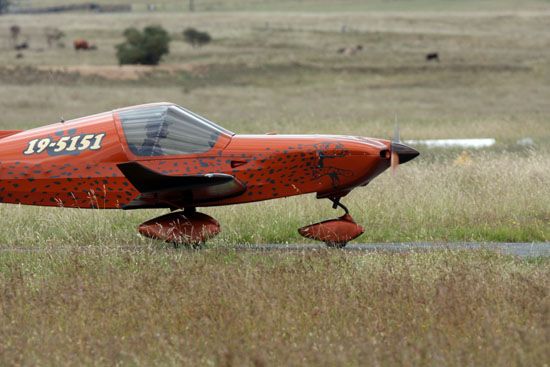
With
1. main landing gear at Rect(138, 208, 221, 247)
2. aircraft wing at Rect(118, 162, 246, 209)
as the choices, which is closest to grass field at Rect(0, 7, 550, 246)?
main landing gear at Rect(138, 208, 221, 247)

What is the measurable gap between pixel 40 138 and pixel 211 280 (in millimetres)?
3442

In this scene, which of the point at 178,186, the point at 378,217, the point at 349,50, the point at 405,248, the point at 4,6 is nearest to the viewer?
the point at 178,186

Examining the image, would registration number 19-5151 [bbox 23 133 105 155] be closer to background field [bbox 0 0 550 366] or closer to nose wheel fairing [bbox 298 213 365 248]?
background field [bbox 0 0 550 366]

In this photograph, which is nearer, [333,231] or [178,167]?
[178,167]

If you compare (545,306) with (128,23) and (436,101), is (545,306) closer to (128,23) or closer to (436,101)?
(436,101)

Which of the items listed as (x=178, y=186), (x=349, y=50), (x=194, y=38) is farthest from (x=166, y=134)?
(x=194, y=38)

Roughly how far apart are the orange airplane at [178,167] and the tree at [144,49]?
52.0 meters

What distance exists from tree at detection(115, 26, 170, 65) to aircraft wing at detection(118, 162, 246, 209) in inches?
2067

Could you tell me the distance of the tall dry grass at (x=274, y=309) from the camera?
23.6ft

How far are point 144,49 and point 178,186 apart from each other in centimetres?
5313

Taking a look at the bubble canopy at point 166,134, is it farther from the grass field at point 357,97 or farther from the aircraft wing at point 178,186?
the grass field at point 357,97

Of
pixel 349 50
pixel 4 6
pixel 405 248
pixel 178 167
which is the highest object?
pixel 178 167

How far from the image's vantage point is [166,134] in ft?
38.5

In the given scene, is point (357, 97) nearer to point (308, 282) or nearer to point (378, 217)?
point (378, 217)
